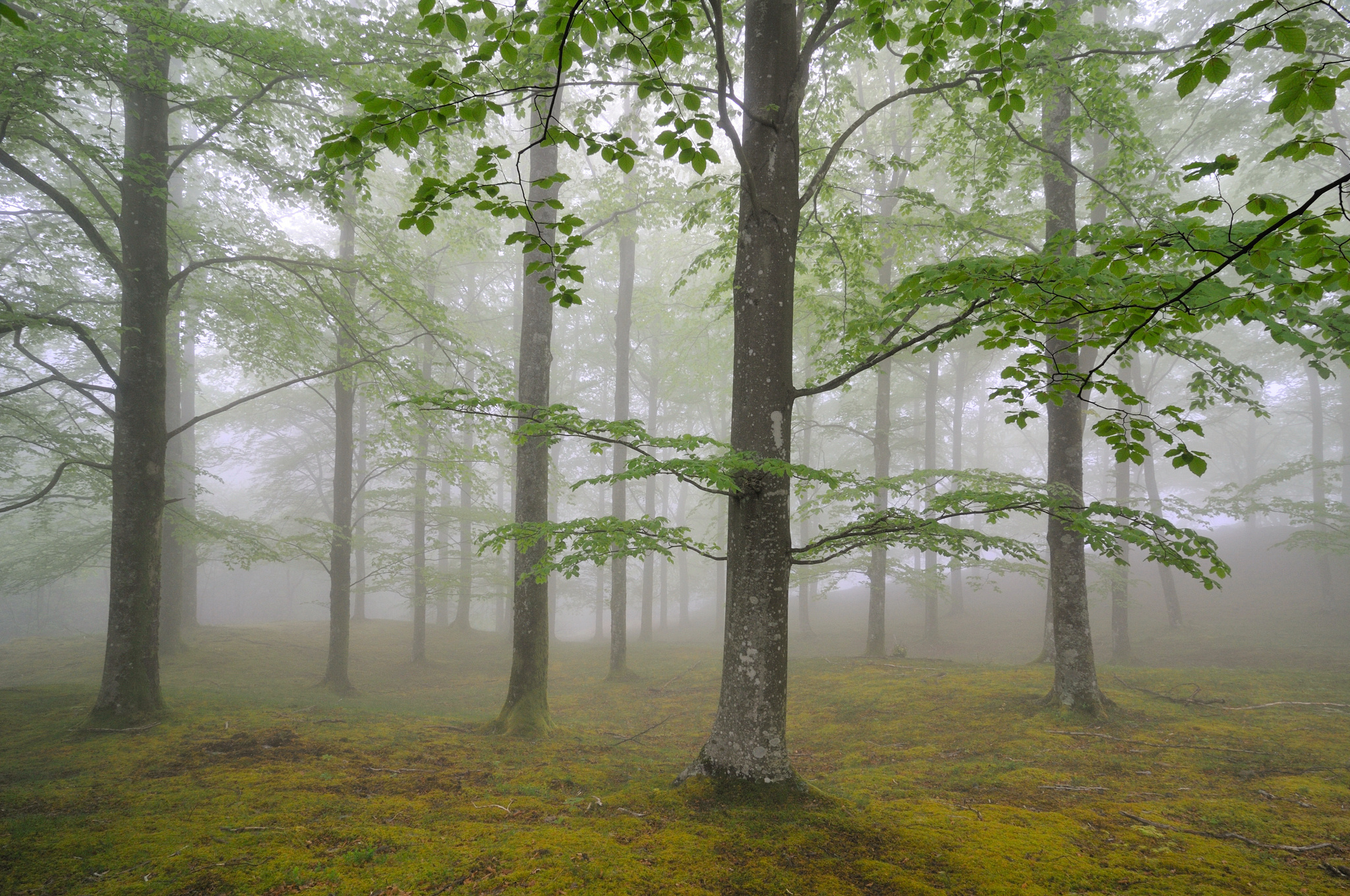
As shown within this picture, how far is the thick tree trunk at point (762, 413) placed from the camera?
4016 mm

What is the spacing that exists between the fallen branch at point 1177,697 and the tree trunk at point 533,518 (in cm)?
824

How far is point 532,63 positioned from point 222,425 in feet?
84.0

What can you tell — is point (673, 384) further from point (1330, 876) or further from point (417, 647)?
point (1330, 876)

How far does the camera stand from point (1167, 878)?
127 inches

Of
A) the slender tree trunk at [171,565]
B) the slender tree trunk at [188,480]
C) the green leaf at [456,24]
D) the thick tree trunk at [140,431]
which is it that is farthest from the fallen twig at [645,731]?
the slender tree trunk at [171,565]

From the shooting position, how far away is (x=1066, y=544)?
7.27 metres

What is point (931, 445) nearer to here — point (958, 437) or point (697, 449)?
point (958, 437)

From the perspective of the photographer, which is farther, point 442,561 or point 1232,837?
point 442,561

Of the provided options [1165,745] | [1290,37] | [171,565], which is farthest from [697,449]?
[171,565]

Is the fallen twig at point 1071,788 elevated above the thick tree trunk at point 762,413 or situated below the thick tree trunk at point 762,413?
below

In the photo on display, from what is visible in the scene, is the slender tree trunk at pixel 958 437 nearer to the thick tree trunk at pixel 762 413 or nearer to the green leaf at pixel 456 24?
the thick tree trunk at pixel 762 413

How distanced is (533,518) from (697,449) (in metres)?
3.97

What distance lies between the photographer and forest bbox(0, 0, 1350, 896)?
2945 millimetres

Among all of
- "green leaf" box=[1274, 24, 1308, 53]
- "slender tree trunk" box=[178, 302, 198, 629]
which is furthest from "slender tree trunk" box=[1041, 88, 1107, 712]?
"slender tree trunk" box=[178, 302, 198, 629]
